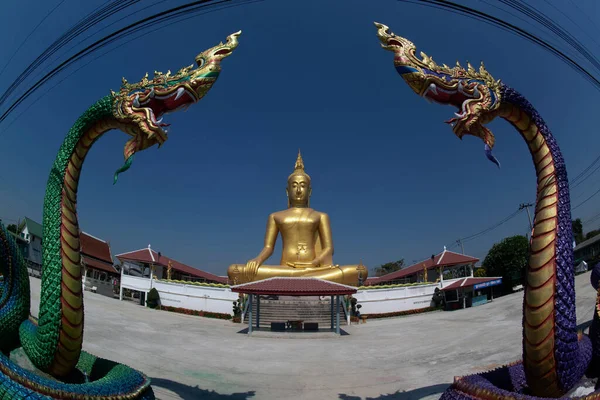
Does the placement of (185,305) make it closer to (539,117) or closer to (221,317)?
(221,317)

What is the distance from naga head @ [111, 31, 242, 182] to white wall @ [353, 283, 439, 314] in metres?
17.8

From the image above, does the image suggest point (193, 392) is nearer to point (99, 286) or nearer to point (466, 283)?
point (466, 283)

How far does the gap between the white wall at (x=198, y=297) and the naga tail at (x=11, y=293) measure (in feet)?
52.1

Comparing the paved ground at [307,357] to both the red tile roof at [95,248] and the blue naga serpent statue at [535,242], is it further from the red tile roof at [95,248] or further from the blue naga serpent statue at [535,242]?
the red tile roof at [95,248]

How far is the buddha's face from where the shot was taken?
2162 centimetres

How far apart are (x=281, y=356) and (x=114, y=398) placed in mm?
6034

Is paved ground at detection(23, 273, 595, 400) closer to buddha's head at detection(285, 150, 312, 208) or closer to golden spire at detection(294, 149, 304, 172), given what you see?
buddha's head at detection(285, 150, 312, 208)

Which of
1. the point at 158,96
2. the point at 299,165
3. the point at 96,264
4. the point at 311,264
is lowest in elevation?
the point at 158,96

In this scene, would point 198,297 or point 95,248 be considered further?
point 95,248

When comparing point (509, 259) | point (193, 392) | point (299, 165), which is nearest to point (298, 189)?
point (299, 165)

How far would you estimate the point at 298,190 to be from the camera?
2164 centimetres

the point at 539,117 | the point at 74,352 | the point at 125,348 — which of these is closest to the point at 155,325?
the point at 125,348

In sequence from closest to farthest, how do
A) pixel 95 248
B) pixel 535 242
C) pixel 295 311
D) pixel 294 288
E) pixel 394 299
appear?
pixel 535 242 < pixel 294 288 < pixel 295 311 < pixel 394 299 < pixel 95 248

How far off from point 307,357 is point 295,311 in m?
8.50
